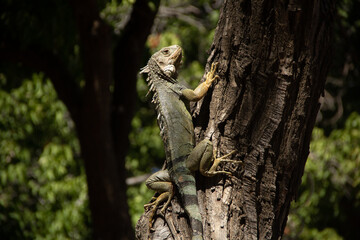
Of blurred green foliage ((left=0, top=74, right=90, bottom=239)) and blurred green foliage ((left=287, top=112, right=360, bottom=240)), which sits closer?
blurred green foliage ((left=287, top=112, right=360, bottom=240))

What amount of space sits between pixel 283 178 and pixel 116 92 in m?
4.69

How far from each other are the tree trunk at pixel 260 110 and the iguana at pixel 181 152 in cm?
9

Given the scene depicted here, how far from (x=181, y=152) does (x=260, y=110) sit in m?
0.58

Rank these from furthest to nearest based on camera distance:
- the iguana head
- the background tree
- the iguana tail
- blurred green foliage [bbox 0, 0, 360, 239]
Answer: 1. blurred green foliage [bbox 0, 0, 360, 239]
2. the background tree
3. the iguana head
4. the iguana tail

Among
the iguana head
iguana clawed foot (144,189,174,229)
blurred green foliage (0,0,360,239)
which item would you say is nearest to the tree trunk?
iguana clawed foot (144,189,174,229)

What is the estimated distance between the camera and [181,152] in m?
3.02

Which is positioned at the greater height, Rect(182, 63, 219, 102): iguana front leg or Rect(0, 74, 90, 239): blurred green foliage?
Rect(182, 63, 219, 102): iguana front leg

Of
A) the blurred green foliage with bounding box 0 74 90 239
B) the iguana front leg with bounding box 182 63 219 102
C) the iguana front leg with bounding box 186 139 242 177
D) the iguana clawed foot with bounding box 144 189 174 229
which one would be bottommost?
the blurred green foliage with bounding box 0 74 90 239

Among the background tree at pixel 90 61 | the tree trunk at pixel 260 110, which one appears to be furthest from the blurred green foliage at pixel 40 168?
the tree trunk at pixel 260 110

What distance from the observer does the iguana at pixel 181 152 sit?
2809 mm

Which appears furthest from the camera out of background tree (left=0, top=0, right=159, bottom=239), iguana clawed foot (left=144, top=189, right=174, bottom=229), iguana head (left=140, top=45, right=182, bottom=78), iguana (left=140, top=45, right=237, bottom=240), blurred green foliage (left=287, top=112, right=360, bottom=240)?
blurred green foliage (left=287, top=112, right=360, bottom=240)

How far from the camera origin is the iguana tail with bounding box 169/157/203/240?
2701mm

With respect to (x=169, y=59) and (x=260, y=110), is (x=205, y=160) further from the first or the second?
(x=169, y=59)

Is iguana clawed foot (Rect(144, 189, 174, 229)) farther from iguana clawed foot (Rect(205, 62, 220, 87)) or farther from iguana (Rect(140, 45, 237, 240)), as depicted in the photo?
iguana clawed foot (Rect(205, 62, 220, 87))
